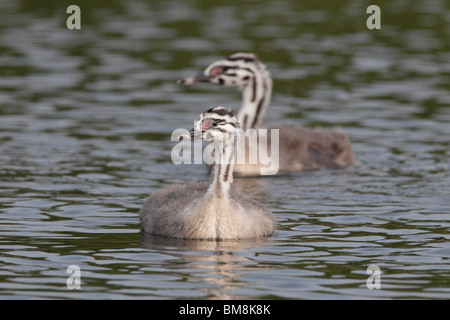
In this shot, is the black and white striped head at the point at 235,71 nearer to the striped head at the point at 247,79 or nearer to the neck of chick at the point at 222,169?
the striped head at the point at 247,79

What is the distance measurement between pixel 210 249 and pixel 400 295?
2.94 meters

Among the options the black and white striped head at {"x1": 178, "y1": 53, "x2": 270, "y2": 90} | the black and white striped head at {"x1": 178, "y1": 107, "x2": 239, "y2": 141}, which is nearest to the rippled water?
the black and white striped head at {"x1": 178, "y1": 107, "x2": 239, "y2": 141}

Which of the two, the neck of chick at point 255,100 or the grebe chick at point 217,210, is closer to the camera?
the grebe chick at point 217,210

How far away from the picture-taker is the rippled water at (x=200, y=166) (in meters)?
12.6

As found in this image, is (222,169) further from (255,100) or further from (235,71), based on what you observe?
(235,71)

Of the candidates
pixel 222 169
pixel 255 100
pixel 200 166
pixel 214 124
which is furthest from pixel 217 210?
pixel 255 100

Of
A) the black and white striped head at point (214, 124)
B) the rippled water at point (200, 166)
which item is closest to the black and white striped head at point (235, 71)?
the rippled water at point (200, 166)

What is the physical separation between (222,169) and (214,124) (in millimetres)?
607

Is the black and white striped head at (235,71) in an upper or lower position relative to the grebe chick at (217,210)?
upper

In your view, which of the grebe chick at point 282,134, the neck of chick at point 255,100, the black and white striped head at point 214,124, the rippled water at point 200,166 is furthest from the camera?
the neck of chick at point 255,100

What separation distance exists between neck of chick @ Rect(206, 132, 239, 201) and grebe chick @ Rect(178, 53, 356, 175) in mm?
5173

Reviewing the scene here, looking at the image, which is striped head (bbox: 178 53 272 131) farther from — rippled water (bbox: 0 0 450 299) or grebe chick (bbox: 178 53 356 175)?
rippled water (bbox: 0 0 450 299)

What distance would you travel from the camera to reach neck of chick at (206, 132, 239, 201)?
1420 centimetres

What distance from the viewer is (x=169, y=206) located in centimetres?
1472
